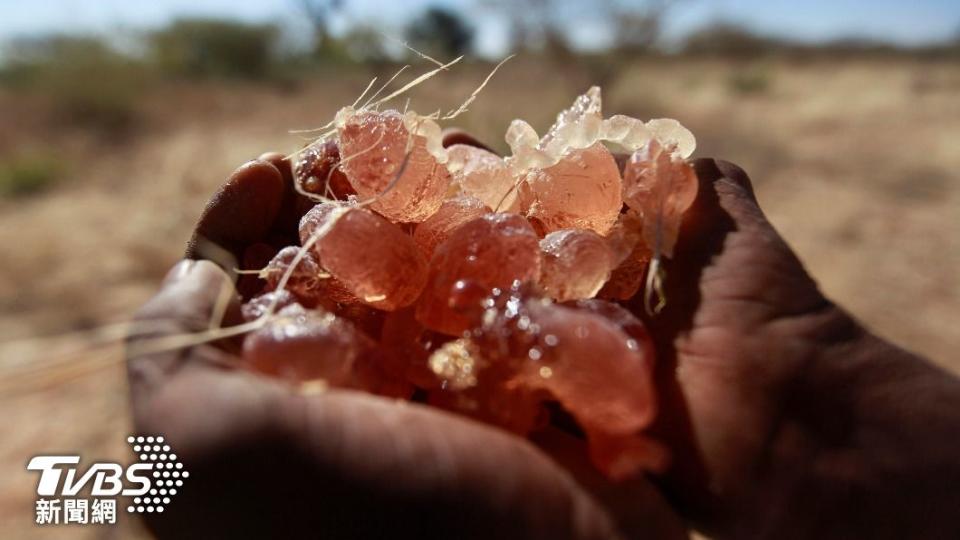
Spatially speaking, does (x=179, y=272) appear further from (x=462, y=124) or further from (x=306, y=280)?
(x=462, y=124)

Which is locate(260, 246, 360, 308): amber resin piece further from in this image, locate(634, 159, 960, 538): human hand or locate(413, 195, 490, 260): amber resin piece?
locate(634, 159, 960, 538): human hand

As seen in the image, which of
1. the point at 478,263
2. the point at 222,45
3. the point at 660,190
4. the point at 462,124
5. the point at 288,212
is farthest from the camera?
the point at 222,45

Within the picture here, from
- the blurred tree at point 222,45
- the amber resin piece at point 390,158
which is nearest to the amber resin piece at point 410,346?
the amber resin piece at point 390,158

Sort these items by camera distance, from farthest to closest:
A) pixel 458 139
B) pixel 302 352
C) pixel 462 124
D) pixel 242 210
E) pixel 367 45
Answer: pixel 462 124 → pixel 367 45 → pixel 458 139 → pixel 242 210 → pixel 302 352

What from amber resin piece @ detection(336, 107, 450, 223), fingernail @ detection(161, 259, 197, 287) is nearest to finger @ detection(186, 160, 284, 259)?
amber resin piece @ detection(336, 107, 450, 223)

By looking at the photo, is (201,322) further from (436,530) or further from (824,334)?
(824,334)

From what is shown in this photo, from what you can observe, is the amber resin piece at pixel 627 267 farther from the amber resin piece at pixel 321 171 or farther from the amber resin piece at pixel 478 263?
the amber resin piece at pixel 321 171

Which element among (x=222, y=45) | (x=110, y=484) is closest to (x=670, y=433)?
(x=110, y=484)

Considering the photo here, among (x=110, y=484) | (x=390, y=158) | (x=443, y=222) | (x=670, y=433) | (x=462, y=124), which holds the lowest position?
(x=462, y=124)
